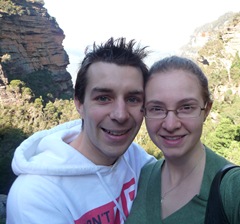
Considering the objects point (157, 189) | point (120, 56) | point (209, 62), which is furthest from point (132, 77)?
point (209, 62)

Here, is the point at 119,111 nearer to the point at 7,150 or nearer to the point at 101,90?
the point at 101,90

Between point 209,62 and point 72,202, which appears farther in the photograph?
point 209,62

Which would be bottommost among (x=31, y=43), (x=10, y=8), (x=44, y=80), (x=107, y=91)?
(x=44, y=80)

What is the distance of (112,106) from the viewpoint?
5.57 ft

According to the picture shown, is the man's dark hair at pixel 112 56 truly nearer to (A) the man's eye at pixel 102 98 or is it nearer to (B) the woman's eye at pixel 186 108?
(A) the man's eye at pixel 102 98

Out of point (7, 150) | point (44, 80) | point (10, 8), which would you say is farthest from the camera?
point (44, 80)

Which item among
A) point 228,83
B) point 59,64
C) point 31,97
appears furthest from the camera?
point 59,64

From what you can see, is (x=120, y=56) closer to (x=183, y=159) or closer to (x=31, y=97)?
(x=183, y=159)

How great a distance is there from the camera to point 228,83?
32.7 metres

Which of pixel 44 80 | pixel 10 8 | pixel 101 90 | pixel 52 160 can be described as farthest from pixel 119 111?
pixel 44 80

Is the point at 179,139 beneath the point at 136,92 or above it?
beneath

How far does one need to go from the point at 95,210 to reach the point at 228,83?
33572 millimetres

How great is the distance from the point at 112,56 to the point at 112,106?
12.4 inches

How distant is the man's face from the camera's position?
66.4 inches
